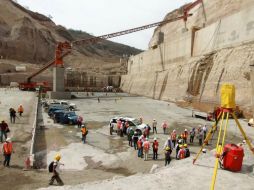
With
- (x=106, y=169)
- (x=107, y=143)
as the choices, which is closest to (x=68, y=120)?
(x=107, y=143)

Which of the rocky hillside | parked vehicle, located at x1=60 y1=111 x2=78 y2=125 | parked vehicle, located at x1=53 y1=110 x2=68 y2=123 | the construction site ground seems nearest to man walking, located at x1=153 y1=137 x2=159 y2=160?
the construction site ground

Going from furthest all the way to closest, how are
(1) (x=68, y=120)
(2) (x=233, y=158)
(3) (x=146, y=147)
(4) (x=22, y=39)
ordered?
1. (4) (x=22, y=39)
2. (1) (x=68, y=120)
3. (3) (x=146, y=147)
4. (2) (x=233, y=158)

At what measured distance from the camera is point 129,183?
9.84 meters

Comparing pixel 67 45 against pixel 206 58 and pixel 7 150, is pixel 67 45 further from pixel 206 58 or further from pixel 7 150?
pixel 7 150

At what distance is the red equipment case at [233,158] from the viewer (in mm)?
10780

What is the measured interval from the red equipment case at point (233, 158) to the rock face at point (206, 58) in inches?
968

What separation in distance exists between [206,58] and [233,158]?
38.8 m

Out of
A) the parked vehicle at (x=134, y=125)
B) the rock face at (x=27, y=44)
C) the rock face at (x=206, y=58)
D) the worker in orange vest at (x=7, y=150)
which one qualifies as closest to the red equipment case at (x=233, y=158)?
the worker in orange vest at (x=7, y=150)

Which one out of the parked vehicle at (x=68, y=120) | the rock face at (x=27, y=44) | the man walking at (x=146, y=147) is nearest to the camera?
the man walking at (x=146, y=147)

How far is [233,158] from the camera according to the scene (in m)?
10.8

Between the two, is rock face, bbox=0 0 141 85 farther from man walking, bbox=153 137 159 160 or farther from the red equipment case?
the red equipment case

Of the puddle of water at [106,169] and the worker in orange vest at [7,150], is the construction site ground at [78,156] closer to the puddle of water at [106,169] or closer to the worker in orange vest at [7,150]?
the puddle of water at [106,169]

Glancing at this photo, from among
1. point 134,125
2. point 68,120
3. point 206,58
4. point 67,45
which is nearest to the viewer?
point 134,125

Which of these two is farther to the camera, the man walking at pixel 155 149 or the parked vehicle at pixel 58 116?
the parked vehicle at pixel 58 116
